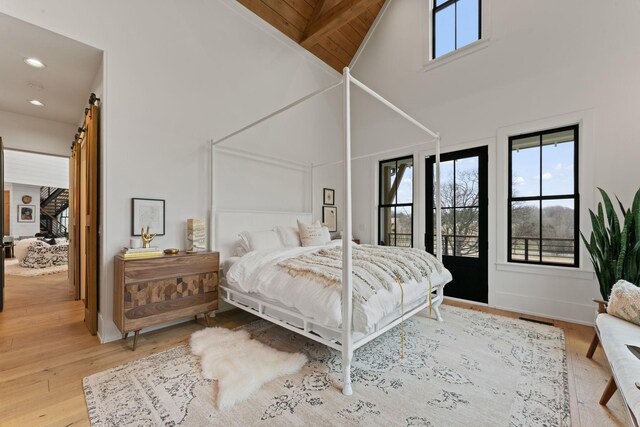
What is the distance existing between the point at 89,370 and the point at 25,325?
1598 millimetres

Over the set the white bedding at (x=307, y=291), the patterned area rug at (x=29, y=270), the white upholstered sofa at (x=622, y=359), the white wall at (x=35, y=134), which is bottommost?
the patterned area rug at (x=29, y=270)

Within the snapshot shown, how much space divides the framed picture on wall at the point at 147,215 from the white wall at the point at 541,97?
3713mm

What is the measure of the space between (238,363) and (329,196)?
353cm

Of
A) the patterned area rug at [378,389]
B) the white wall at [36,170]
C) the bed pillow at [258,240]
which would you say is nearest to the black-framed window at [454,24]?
the bed pillow at [258,240]

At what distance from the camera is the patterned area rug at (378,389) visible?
5.29ft

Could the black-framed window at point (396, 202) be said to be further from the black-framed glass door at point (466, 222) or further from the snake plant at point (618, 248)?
the snake plant at point (618, 248)

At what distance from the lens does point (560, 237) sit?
3338 millimetres

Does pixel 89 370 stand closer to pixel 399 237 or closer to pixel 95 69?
pixel 95 69

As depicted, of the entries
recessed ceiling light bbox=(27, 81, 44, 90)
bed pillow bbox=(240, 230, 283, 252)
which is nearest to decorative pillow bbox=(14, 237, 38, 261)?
recessed ceiling light bbox=(27, 81, 44, 90)

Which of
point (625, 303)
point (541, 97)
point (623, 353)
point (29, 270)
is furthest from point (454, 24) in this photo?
point (29, 270)

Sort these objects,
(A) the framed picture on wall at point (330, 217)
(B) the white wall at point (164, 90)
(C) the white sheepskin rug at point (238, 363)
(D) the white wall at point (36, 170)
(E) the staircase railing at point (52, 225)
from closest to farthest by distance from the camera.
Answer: (C) the white sheepskin rug at point (238, 363) → (B) the white wall at point (164, 90) → (A) the framed picture on wall at point (330, 217) → (D) the white wall at point (36, 170) → (E) the staircase railing at point (52, 225)

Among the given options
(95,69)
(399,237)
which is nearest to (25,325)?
(95,69)

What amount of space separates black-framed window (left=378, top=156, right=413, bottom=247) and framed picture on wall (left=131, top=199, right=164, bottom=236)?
353cm

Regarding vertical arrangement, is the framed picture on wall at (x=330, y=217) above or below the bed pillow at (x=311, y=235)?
above
